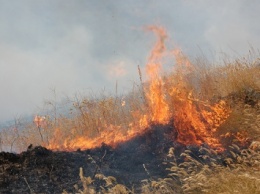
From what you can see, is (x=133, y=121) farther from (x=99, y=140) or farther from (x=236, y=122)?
(x=236, y=122)

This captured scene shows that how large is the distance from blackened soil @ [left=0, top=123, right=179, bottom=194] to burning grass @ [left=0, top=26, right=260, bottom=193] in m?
0.20

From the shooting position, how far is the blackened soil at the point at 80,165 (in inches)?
243

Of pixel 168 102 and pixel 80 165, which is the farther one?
pixel 168 102

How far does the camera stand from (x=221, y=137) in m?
7.98

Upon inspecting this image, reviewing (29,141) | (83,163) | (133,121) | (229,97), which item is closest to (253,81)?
(229,97)

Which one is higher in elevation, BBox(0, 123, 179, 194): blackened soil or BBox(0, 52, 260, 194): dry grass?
BBox(0, 52, 260, 194): dry grass

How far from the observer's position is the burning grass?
731 cm

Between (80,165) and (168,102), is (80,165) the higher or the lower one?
the lower one

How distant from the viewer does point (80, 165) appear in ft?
23.0

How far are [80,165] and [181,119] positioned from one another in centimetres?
245

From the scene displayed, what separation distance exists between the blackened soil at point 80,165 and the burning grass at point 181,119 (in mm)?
197

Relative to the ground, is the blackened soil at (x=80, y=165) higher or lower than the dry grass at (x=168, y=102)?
lower

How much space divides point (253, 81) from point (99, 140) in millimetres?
4023

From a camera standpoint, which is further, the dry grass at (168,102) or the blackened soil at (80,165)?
the dry grass at (168,102)
